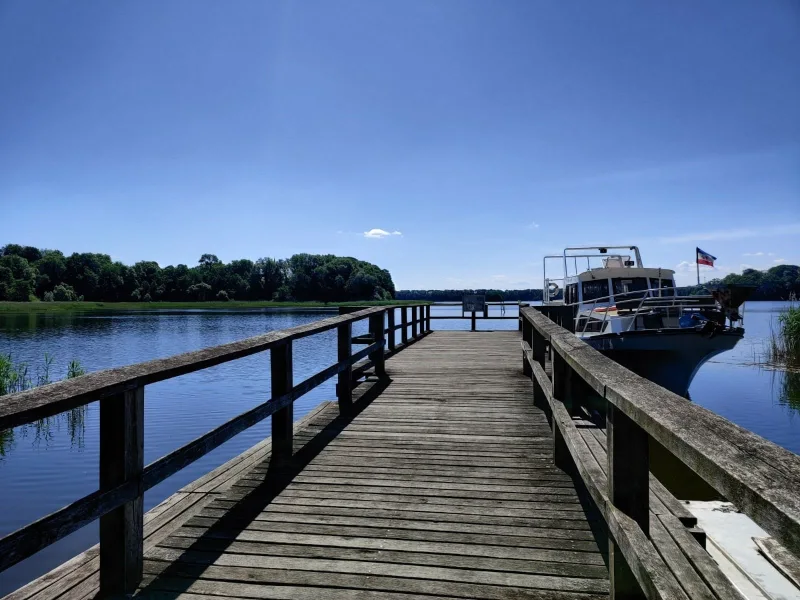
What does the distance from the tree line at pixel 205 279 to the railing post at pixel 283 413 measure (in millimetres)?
101489

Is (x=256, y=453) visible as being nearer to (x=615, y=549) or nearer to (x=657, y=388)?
(x=615, y=549)

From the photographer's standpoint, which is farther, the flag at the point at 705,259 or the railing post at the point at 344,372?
the flag at the point at 705,259

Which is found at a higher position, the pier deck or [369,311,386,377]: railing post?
[369,311,386,377]: railing post

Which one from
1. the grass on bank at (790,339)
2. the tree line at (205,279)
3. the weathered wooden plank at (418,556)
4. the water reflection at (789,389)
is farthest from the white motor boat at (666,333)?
the tree line at (205,279)

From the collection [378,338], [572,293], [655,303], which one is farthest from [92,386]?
[572,293]

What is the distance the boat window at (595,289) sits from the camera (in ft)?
52.3

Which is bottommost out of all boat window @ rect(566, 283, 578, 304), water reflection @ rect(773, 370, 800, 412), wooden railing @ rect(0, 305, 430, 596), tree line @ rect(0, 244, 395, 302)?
water reflection @ rect(773, 370, 800, 412)

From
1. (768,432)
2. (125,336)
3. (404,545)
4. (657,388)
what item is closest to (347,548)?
A: (404,545)

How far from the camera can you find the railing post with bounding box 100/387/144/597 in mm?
2416

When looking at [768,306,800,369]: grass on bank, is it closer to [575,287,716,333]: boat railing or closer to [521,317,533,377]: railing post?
[575,287,716,333]: boat railing

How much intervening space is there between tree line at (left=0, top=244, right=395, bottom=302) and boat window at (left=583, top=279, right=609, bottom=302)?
3558 inches

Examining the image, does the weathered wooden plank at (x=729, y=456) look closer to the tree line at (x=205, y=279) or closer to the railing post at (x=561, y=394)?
the railing post at (x=561, y=394)

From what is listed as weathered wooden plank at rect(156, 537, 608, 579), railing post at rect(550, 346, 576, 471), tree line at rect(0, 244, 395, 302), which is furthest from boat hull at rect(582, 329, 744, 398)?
tree line at rect(0, 244, 395, 302)

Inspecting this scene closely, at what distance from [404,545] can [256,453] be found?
7.65ft
